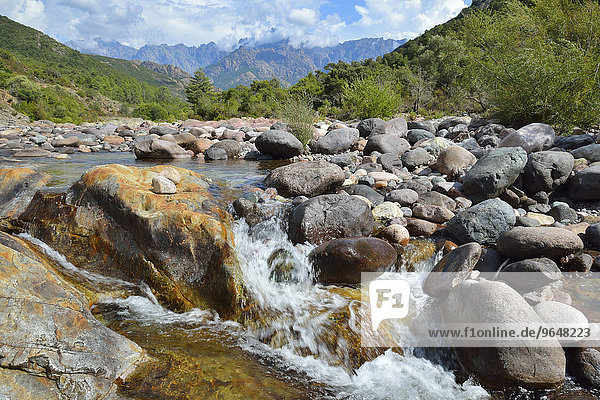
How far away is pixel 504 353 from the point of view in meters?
2.52

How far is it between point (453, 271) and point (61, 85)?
205 ft

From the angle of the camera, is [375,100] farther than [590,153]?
Yes

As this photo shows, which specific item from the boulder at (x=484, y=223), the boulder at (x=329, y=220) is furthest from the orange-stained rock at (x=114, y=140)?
the boulder at (x=484, y=223)

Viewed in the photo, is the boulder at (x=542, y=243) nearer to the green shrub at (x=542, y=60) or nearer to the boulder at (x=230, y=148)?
the green shrub at (x=542, y=60)

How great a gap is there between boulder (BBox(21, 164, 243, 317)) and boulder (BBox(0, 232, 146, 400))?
Result: 100cm

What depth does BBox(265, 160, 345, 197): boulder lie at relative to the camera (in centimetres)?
603

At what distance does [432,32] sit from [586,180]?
4997 centimetres

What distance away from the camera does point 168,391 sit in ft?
7.49

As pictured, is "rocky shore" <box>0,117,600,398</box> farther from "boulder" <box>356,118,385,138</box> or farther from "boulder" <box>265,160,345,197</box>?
"boulder" <box>356,118,385,138</box>

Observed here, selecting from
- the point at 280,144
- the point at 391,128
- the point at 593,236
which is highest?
the point at 391,128

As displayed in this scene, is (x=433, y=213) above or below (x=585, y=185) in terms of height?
below

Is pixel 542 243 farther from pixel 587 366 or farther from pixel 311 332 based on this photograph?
pixel 311 332

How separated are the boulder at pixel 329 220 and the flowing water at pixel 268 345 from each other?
336 mm

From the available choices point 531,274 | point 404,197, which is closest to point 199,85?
point 404,197
